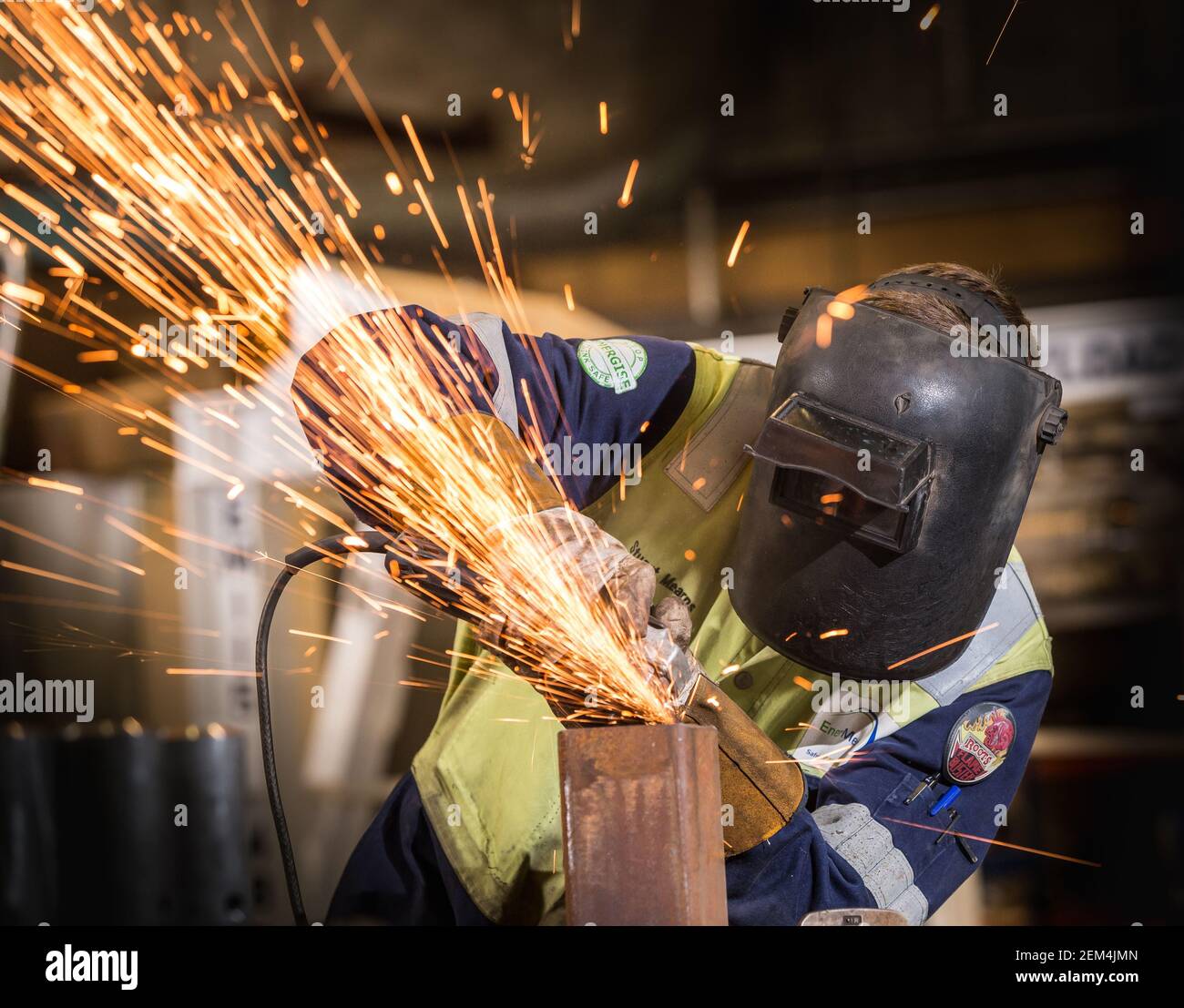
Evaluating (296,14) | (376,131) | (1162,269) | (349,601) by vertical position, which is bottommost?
(349,601)

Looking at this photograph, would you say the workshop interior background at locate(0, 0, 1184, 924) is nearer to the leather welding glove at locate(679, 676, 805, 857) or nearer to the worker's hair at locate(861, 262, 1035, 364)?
the worker's hair at locate(861, 262, 1035, 364)

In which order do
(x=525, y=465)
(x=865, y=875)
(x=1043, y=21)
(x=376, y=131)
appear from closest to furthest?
(x=525, y=465) → (x=865, y=875) → (x=1043, y=21) → (x=376, y=131)

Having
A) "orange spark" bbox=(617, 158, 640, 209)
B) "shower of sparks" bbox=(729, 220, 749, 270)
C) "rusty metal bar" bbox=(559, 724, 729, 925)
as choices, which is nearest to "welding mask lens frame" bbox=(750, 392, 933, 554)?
"rusty metal bar" bbox=(559, 724, 729, 925)

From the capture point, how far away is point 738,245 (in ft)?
11.1

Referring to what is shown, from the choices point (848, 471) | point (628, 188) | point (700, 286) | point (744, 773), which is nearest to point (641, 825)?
point (744, 773)

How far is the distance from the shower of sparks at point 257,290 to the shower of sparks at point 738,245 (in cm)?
37

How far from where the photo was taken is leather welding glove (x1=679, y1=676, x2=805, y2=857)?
4.33 ft

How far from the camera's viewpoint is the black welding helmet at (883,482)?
1.60 meters

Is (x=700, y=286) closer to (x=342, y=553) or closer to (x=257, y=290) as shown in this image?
(x=257, y=290)

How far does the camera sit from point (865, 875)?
1.66 meters
